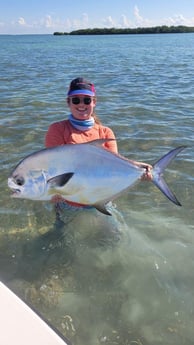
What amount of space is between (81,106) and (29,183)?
4.61ft

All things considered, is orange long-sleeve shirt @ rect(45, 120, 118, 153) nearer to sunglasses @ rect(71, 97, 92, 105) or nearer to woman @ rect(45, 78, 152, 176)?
woman @ rect(45, 78, 152, 176)

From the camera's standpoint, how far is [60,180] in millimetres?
3234

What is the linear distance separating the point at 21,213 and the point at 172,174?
2.78 meters

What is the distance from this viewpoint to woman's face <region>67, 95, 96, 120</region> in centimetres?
426

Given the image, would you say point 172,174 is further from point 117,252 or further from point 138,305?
point 138,305

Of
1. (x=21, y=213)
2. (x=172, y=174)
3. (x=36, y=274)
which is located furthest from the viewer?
(x=172, y=174)

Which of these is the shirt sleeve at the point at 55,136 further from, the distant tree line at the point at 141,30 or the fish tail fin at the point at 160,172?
the distant tree line at the point at 141,30

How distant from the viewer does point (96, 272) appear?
471cm

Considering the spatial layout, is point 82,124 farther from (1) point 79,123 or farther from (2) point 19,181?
(2) point 19,181

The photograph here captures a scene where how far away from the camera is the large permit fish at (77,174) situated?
3.20m

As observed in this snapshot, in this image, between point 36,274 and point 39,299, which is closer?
point 39,299

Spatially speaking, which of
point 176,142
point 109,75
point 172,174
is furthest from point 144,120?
point 109,75

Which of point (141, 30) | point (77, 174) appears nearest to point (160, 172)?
point (77, 174)

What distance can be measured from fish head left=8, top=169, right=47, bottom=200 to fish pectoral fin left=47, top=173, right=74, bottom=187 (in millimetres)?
55
